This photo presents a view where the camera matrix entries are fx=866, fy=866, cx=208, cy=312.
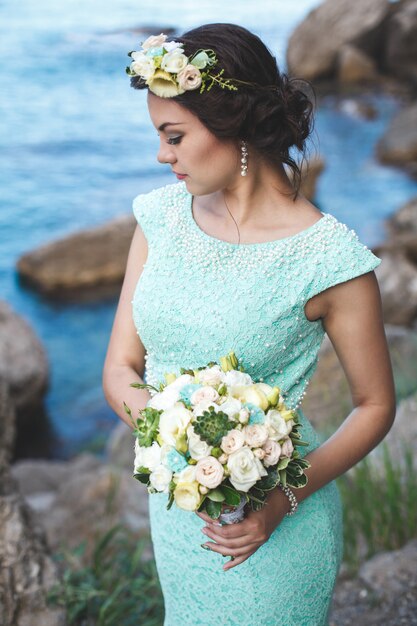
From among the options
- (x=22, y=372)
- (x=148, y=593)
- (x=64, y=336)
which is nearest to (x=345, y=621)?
(x=148, y=593)

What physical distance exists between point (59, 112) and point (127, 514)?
13384 millimetres

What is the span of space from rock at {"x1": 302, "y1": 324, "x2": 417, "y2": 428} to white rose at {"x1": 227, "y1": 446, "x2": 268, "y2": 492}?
302 centimetres

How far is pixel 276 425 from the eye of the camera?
207cm

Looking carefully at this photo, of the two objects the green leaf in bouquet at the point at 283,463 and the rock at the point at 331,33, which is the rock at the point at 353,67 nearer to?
the rock at the point at 331,33

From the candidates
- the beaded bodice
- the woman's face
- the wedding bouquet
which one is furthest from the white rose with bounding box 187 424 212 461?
the woman's face

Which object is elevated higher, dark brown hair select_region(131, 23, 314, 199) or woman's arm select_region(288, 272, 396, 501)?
dark brown hair select_region(131, 23, 314, 199)

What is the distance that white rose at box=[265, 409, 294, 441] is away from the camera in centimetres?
205

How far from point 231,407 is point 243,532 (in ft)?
1.21

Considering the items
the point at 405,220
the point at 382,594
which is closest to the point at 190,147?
the point at 382,594

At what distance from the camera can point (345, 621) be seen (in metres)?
3.97

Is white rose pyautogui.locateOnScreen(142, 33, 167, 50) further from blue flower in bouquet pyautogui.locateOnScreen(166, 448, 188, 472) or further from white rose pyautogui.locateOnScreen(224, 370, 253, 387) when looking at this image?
blue flower in bouquet pyautogui.locateOnScreen(166, 448, 188, 472)

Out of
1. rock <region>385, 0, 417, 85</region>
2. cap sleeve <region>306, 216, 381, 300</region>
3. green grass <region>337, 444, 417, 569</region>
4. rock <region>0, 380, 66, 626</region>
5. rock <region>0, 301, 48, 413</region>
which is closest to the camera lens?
cap sleeve <region>306, 216, 381, 300</region>

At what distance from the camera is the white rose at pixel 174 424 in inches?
79.8

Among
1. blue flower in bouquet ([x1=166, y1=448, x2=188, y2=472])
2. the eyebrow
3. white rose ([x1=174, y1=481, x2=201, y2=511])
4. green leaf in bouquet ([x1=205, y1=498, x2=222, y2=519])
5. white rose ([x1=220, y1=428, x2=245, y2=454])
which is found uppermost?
the eyebrow
